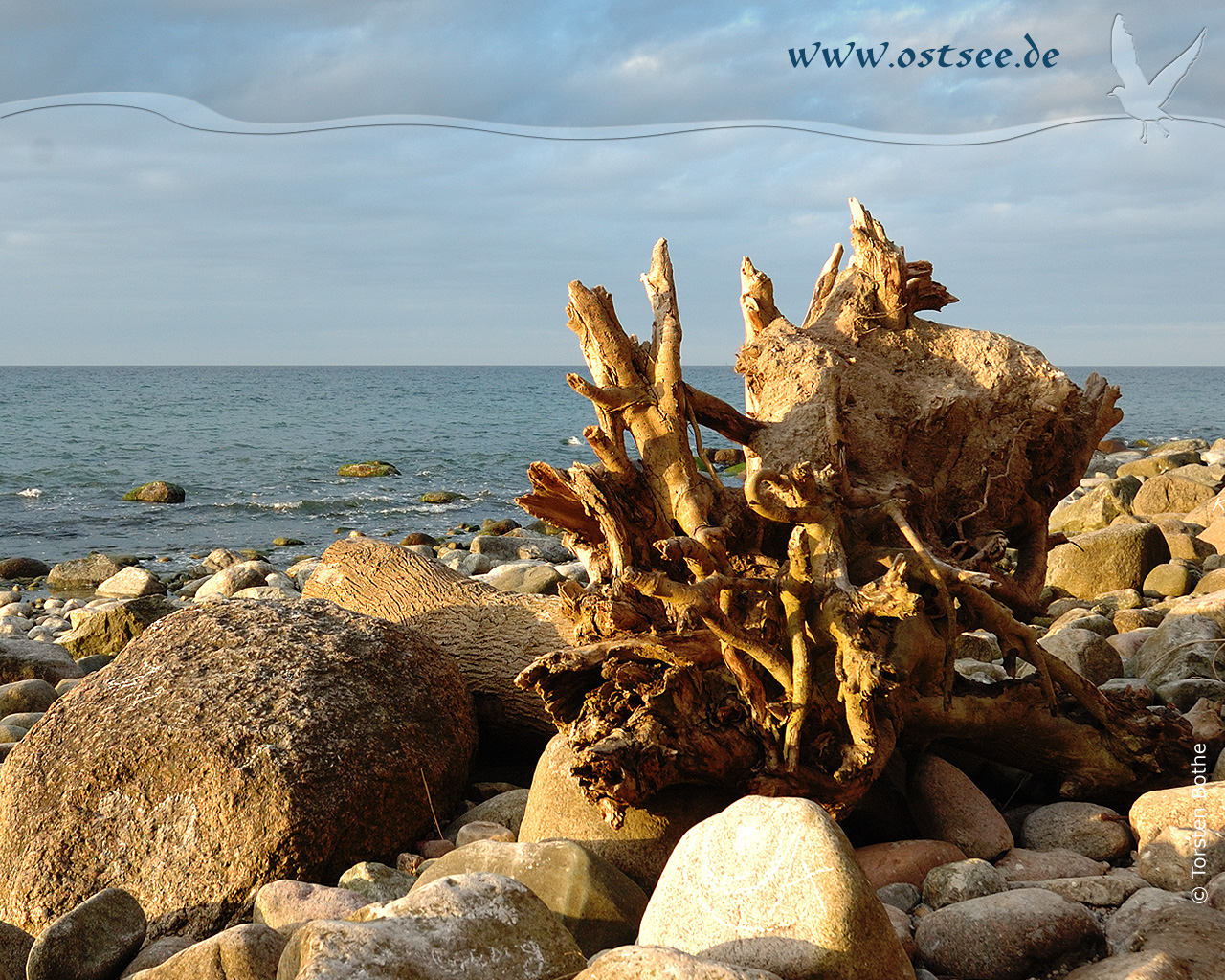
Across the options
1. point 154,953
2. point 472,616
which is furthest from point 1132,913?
point 472,616

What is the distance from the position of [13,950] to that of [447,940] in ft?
5.95

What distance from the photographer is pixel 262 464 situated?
2891 cm

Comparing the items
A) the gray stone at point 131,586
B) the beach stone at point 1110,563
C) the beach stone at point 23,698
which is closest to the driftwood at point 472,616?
the beach stone at point 23,698

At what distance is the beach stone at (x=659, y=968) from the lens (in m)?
2.34

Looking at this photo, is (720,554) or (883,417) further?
(883,417)

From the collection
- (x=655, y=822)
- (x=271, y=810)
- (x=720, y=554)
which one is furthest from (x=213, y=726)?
(x=720, y=554)

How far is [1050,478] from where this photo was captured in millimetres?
5309

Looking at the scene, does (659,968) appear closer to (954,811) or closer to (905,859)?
(905,859)

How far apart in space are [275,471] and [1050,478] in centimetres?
2462

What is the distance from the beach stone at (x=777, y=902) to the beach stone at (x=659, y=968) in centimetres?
26

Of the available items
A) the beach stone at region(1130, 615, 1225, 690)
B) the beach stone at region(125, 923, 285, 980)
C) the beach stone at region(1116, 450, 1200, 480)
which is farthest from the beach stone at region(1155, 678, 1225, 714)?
the beach stone at region(1116, 450, 1200, 480)

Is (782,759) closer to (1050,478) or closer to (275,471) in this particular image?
(1050,478)

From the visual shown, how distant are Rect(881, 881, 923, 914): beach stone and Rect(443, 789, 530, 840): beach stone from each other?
5.37 feet

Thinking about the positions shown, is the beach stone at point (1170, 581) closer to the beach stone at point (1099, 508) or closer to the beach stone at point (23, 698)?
the beach stone at point (1099, 508)
